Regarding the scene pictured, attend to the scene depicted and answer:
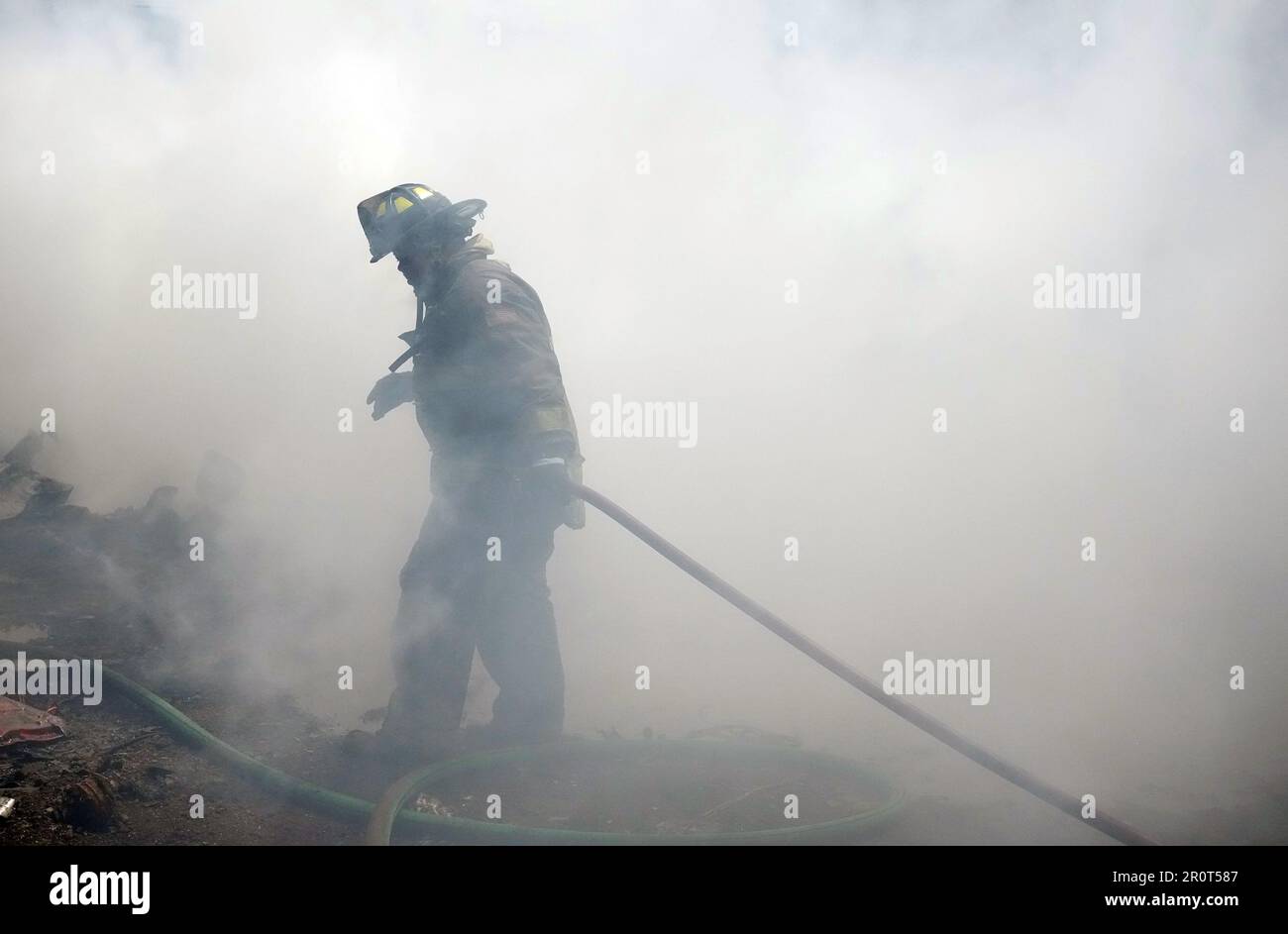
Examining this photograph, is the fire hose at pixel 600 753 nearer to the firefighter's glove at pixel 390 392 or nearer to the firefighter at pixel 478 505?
the firefighter at pixel 478 505

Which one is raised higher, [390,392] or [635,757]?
[390,392]

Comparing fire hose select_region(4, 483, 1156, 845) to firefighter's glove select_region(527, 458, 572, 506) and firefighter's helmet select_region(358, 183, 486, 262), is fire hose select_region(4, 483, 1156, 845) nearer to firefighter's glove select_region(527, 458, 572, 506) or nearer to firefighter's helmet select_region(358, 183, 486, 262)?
firefighter's glove select_region(527, 458, 572, 506)

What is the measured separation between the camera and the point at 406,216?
448 cm

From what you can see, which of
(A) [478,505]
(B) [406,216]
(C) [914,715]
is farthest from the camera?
(B) [406,216]

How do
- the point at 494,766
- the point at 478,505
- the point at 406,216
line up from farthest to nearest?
the point at 406,216, the point at 478,505, the point at 494,766

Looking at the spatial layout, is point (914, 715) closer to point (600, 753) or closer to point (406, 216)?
point (600, 753)

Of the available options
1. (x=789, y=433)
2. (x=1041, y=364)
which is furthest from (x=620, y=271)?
(x=1041, y=364)

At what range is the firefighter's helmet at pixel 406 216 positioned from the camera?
448 centimetres

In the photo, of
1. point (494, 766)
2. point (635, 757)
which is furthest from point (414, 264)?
point (635, 757)

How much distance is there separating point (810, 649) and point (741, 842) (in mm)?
737

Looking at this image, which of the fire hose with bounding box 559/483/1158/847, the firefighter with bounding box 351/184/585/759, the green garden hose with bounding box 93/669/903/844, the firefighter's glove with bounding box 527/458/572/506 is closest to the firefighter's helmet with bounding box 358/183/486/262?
the firefighter with bounding box 351/184/585/759

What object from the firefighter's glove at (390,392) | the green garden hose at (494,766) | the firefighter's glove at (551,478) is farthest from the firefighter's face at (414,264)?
the green garden hose at (494,766)

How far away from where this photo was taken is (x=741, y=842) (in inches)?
126

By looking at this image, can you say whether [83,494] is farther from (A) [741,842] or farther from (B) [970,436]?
(B) [970,436]
